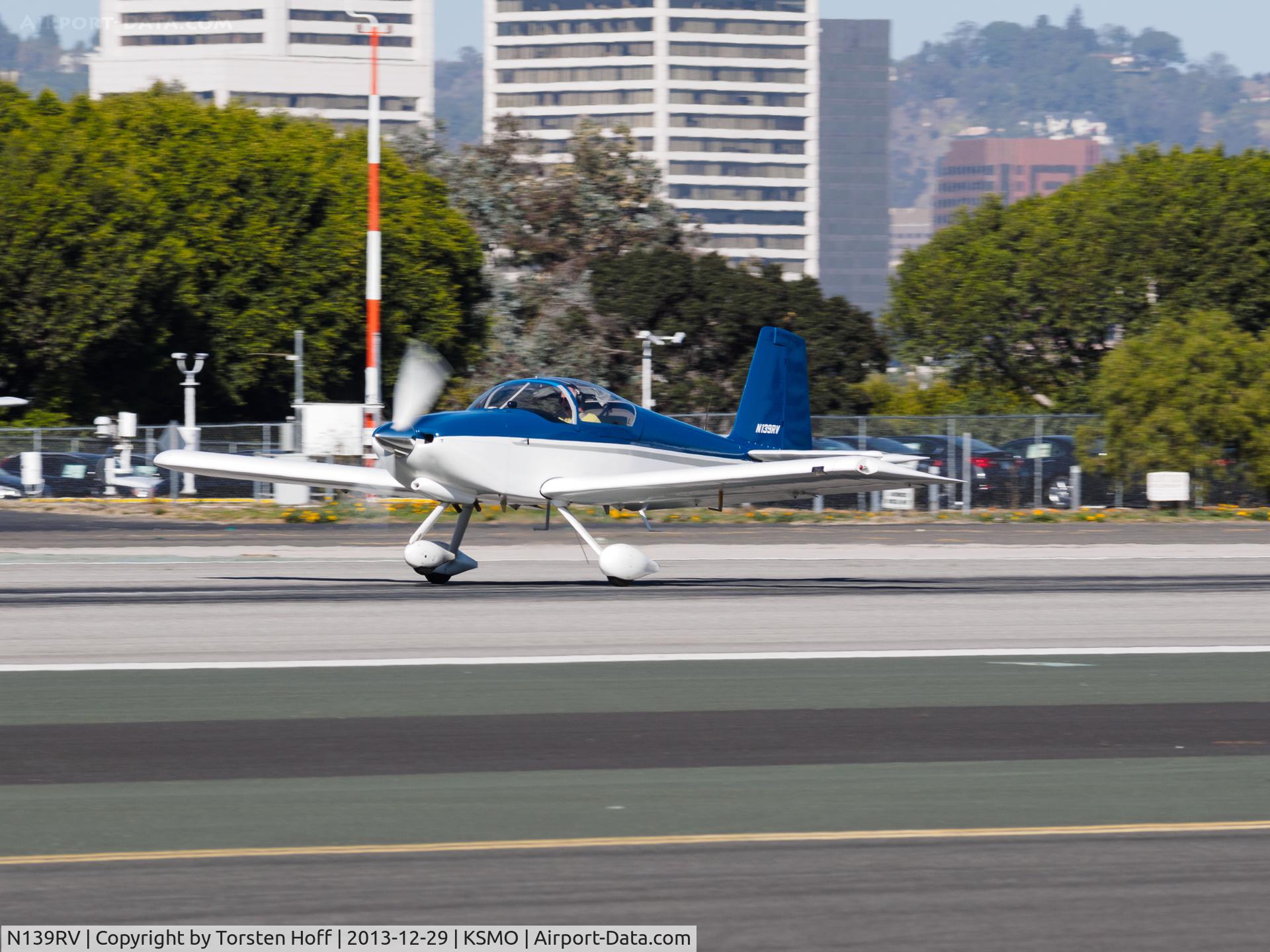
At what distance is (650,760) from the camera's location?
351 inches

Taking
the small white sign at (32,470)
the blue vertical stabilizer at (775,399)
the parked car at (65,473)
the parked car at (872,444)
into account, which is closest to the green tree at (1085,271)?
the parked car at (872,444)

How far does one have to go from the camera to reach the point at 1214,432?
38.7 m

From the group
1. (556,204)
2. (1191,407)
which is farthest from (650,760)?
(556,204)

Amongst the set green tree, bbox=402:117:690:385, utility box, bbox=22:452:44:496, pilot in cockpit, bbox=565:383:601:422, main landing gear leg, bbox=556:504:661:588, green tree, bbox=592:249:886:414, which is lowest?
main landing gear leg, bbox=556:504:661:588

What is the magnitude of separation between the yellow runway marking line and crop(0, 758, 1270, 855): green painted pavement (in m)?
0.08

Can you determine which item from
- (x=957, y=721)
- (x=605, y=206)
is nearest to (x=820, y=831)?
(x=957, y=721)

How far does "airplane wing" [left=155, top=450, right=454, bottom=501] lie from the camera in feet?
64.5

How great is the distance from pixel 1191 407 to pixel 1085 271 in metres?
24.3

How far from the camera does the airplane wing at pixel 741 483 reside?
1789cm

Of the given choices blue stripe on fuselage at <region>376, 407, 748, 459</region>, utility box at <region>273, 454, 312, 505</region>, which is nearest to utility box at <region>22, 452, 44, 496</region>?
utility box at <region>273, 454, 312, 505</region>

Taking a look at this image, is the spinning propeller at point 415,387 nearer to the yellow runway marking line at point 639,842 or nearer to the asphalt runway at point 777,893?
the yellow runway marking line at point 639,842

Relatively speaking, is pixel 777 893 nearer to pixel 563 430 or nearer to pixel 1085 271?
pixel 563 430

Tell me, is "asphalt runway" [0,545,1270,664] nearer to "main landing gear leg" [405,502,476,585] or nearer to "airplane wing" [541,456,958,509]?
"main landing gear leg" [405,502,476,585]

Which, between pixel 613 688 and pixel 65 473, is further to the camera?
pixel 65 473
